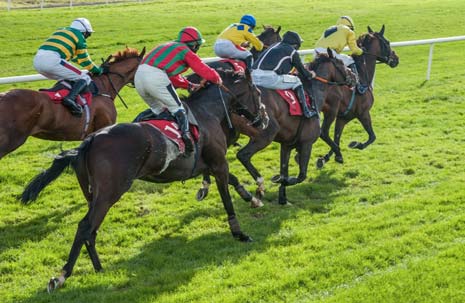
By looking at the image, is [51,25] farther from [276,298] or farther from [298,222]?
[276,298]

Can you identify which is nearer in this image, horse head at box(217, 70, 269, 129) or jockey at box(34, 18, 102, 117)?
horse head at box(217, 70, 269, 129)

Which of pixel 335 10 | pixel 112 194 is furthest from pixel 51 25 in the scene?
pixel 112 194

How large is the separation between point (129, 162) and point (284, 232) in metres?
2.16

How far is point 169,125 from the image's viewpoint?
21.1 ft

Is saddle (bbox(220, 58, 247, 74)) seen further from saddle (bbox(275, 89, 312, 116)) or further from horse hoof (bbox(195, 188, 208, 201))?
horse hoof (bbox(195, 188, 208, 201))

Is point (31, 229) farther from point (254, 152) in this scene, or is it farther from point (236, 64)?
point (236, 64)

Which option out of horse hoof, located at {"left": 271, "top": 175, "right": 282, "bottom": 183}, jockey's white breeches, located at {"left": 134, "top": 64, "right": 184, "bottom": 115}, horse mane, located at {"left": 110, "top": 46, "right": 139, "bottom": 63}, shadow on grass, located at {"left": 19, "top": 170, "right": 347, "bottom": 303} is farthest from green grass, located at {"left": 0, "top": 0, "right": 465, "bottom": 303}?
horse mane, located at {"left": 110, "top": 46, "right": 139, "bottom": 63}

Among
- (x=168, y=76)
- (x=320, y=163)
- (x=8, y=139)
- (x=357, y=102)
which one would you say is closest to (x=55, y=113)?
(x=8, y=139)

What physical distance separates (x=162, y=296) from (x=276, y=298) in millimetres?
954

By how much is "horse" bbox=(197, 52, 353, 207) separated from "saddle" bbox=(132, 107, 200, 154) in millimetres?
1262

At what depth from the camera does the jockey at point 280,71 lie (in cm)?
860

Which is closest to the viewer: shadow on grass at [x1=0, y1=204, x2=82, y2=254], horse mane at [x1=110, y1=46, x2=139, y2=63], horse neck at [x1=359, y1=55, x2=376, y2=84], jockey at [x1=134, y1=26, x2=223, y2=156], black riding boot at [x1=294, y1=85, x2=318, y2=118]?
jockey at [x1=134, y1=26, x2=223, y2=156]

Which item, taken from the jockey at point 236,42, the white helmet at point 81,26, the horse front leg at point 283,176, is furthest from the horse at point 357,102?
the white helmet at point 81,26

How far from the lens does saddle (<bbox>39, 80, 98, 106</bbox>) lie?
8238mm
